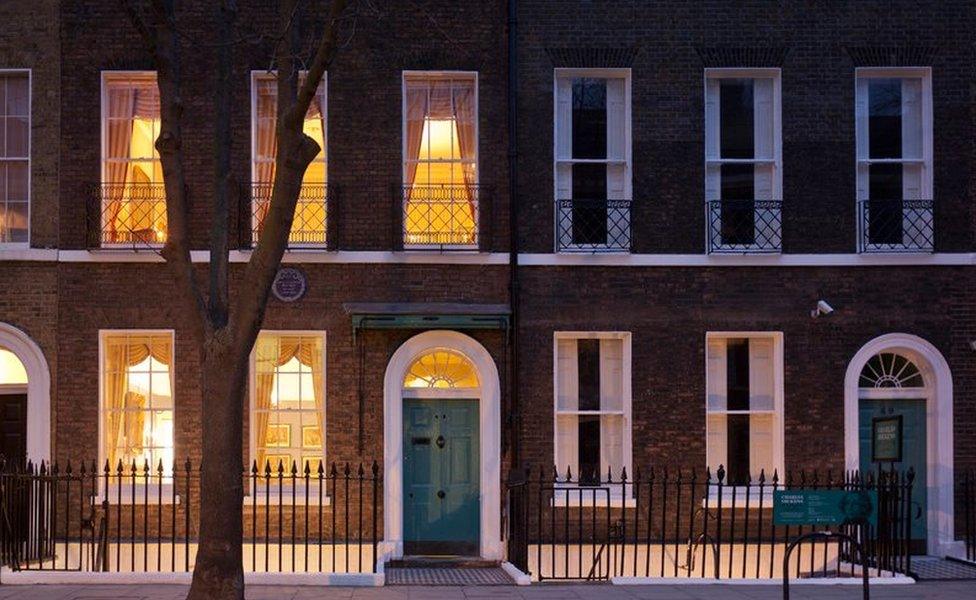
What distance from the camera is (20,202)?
16.0 metres

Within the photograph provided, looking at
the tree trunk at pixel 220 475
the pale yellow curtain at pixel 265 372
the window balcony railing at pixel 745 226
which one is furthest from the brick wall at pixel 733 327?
the tree trunk at pixel 220 475

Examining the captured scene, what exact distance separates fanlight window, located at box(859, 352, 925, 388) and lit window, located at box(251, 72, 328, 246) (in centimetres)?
785

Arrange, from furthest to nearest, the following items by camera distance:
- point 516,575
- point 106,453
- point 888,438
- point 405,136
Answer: point 405,136 < point 106,453 < point 516,575 < point 888,438

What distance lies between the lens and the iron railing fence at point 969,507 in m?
15.1

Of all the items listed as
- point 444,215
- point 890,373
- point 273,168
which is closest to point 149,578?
point 273,168

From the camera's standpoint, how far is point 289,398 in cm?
1596

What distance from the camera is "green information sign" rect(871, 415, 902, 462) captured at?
36.9 ft

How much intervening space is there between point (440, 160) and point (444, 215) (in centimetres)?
78

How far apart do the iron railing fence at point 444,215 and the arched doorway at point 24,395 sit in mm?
5238

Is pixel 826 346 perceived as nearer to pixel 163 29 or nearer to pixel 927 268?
pixel 927 268

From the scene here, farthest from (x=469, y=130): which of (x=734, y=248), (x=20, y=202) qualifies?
(x=20, y=202)

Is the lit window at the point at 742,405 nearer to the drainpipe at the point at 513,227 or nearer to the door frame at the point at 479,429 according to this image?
the drainpipe at the point at 513,227

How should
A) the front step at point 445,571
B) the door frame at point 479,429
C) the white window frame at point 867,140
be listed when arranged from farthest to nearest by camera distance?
the white window frame at point 867,140 < the door frame at point 479,429 < the front step at point 445,571

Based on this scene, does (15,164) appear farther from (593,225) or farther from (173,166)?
(593,225)
